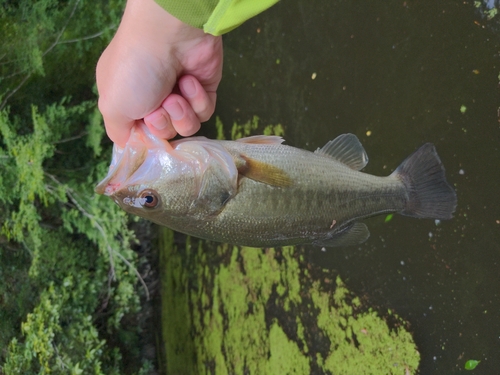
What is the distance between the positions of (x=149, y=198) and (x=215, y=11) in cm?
65

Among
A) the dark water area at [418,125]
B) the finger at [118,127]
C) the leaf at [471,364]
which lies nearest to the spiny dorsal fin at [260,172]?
the finger at [118,127]

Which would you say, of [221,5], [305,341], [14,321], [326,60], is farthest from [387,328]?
[14,321]

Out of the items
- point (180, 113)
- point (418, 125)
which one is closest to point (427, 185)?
point (418, 125)

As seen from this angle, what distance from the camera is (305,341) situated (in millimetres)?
3492

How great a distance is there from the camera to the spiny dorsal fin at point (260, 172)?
1513 mm

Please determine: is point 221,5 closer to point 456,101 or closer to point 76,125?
point 456,101

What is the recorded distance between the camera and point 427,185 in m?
1.78

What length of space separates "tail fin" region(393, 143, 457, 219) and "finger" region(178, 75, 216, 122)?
869mm

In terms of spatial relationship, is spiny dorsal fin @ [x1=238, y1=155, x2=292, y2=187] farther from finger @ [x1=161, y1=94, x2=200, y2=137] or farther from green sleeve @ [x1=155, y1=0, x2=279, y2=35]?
green sleeve @ [x1=155, y1=0, x2=279, y2=35]

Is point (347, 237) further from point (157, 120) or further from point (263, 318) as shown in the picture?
point (263, 318)

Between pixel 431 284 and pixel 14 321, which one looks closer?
pixel 431 284

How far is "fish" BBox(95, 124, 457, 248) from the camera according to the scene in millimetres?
1460

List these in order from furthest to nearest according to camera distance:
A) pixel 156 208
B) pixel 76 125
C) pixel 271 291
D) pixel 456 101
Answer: pixel 76 125 < pixel 271 291 < pixel 456 101 < pixel 156 208

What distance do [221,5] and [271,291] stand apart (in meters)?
3.09
